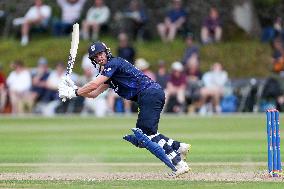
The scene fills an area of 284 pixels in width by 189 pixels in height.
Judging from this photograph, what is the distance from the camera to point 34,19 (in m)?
29.9

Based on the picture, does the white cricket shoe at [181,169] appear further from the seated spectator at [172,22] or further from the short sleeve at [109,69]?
the seated spectator at [172,22]

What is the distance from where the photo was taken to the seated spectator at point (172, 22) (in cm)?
2898

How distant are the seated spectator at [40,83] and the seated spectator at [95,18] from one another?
209cm

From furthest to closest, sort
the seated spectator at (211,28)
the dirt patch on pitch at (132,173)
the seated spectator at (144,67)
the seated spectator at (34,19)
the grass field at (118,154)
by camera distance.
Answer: the seated spectator at (34,19) → the seated spectator at (211,28) → the seated spectator at (144,67) → the dirt patch on pitch at (132,173) → the grass field at (118,154)

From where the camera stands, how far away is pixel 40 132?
21.8m

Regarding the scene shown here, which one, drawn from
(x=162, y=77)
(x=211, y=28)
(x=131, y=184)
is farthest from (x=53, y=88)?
(x=131, y=184)

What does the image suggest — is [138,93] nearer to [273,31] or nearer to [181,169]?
[181,169]

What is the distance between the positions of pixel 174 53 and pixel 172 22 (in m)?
0.93

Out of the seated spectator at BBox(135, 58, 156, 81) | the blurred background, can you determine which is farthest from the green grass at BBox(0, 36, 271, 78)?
the seated spectator at BBox(135, 58, 156, 81)

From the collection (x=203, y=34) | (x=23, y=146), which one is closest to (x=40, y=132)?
(x=23, y=146)

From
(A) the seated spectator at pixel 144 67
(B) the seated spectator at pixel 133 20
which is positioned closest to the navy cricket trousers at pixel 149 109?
(A) the seated spectator at pixel 144 67

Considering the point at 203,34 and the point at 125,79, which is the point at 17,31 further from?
the point at 125,79

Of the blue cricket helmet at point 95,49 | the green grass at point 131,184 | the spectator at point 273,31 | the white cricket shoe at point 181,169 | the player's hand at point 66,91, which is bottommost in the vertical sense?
the green grass at point 131,184

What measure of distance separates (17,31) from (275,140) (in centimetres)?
1989
